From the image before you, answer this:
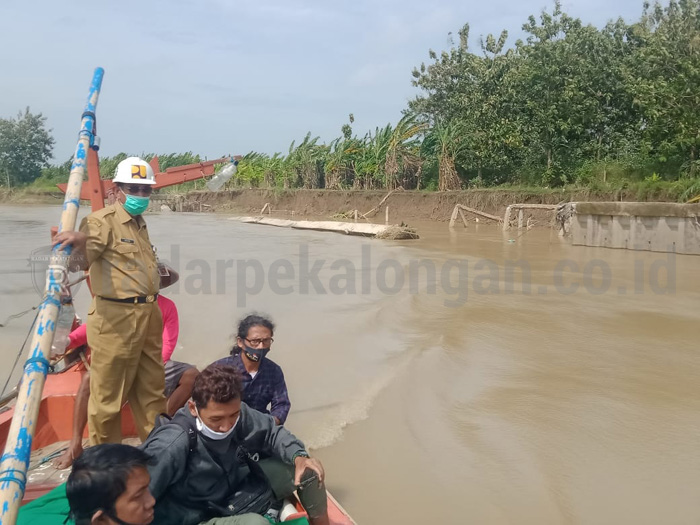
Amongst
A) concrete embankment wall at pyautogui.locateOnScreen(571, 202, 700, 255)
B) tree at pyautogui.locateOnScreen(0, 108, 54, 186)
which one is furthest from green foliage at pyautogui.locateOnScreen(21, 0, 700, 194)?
tree at pyautogui.locateOnScreen(0, 108, 54, 186)

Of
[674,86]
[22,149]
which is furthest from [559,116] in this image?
[22,149]

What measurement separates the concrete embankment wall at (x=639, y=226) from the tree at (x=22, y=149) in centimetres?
4686

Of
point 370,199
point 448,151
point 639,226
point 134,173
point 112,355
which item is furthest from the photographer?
point 370,199

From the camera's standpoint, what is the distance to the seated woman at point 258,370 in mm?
3588

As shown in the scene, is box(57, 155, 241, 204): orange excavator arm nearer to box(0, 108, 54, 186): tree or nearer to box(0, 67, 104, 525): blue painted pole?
box(0, 67, 104, 525): blue painted pole

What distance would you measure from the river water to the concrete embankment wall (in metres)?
1.59

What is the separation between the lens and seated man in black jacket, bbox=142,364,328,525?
2.41m

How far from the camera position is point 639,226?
16.1m

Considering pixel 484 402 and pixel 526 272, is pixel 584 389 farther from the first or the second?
pixel 526 272

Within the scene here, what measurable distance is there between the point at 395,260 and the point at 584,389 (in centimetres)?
966

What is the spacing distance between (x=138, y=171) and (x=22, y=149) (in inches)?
2121

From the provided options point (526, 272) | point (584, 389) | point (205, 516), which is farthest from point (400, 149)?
point (205, 516)

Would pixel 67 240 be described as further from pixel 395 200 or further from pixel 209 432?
pixel 395 200

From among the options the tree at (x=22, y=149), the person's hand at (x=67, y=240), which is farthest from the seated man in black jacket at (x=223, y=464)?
the tree at (x=22, y=149)
